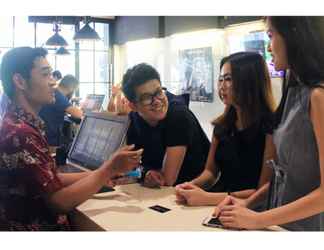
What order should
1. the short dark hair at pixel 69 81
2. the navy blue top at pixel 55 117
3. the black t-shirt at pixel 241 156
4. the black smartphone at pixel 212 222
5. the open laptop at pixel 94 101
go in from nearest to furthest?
the black smartphone at pixel 212 222
the black t-shirt at pixel 241 156
the short dark hair at pixel 69 81
the open laptop at pixel 94 101
the navy blue top at pixel 55 117

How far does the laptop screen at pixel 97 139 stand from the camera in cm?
154

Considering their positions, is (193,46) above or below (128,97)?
above

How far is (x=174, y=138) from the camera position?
1.64m

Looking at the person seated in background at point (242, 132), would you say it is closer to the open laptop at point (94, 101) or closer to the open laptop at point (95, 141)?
the open laptop at point (95, 141)

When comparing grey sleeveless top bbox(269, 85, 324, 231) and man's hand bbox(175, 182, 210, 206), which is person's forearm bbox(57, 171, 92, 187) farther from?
grey sleeveless top bbox(269, 85, 324, 231)

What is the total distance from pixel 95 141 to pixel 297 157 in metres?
0.93

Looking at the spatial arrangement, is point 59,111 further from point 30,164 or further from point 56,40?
point 30,164

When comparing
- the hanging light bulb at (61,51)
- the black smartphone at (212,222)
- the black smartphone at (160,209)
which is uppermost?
the hanging light bulb at (61,51)

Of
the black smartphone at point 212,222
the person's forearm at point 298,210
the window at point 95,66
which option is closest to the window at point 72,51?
the window at point 95,66

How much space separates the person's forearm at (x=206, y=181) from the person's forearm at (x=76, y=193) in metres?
0.42
